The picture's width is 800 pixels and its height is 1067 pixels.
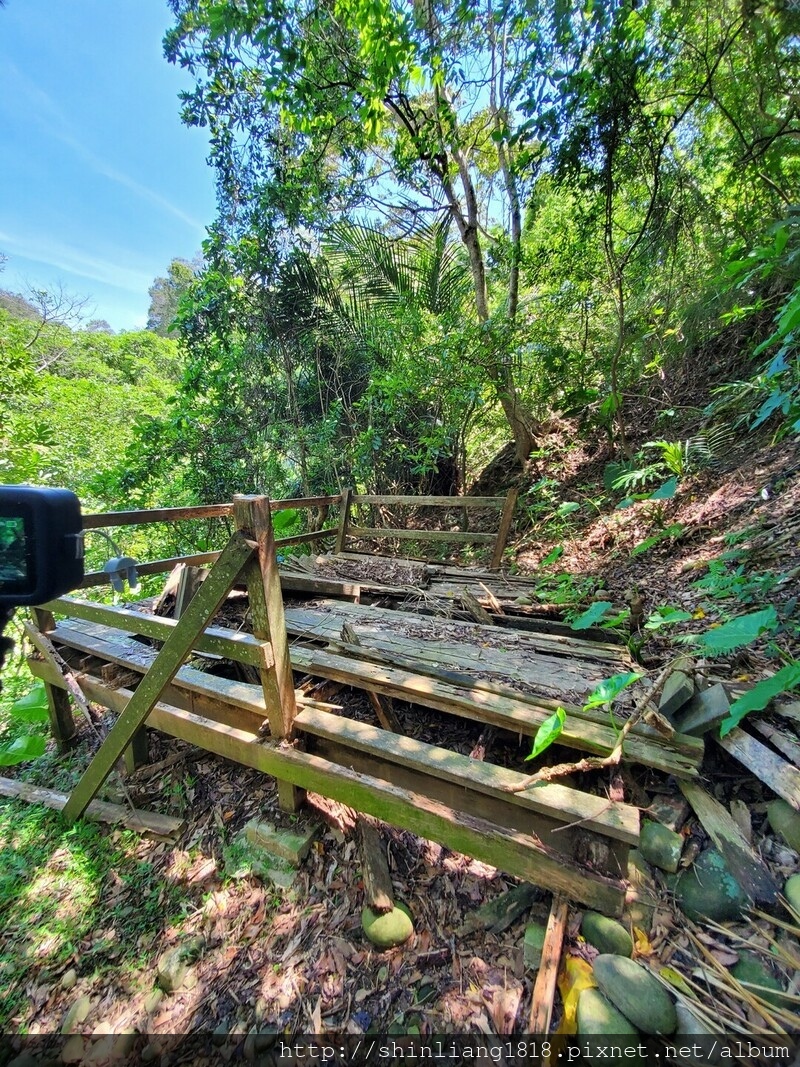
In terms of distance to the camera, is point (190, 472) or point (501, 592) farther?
point (190, 472)

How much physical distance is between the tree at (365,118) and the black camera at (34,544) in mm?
4877

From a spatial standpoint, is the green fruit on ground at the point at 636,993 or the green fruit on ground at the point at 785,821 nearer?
the green fruit on ground at the point at 636,993

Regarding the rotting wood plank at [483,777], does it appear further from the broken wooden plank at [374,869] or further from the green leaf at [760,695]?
the green leaf at [760,695]

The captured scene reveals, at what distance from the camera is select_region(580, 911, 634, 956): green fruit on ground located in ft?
4.46

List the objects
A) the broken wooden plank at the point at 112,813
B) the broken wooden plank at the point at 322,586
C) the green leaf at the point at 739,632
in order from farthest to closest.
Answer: the broken wooden plank at the point at 322,586, the broken wooden plank at the point at 112,813, the green leaf at the point at 739,632

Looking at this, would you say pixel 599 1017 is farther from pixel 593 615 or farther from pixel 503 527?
pixel 503 527

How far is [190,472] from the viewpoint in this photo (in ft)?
23.3

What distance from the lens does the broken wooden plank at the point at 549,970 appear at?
1271mm

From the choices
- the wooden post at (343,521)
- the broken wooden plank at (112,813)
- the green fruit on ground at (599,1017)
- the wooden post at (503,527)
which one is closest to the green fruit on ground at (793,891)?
the green fruit on ground at (599,1017)

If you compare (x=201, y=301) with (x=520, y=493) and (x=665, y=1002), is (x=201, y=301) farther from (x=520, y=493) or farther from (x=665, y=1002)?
(x=665, y=1002)

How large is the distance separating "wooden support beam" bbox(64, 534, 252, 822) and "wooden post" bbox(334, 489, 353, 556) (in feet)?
10.0

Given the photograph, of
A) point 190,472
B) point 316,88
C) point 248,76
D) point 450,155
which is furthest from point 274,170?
point 190,472

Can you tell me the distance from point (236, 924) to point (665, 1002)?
69.0 inches

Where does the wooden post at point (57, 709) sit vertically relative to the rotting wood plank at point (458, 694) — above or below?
below
